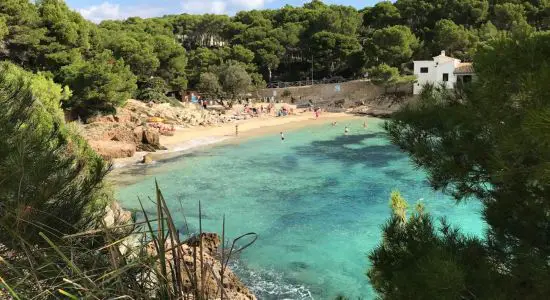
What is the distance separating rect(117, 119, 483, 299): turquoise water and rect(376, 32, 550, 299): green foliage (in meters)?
0.65

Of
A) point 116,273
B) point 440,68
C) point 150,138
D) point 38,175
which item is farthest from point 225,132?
point 116,273

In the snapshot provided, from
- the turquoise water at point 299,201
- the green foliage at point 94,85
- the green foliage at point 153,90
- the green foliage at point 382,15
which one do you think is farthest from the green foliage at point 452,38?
the green foliage at point 94,85

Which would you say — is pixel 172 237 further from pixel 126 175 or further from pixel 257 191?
pixel 126 175

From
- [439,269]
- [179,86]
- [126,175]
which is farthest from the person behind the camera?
[179,86]

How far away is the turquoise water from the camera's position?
1075cm

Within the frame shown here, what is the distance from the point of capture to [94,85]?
84.4ft

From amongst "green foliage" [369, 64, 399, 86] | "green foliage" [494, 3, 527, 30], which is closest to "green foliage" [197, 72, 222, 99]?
"green foliage" [369, 64, 399, 86]

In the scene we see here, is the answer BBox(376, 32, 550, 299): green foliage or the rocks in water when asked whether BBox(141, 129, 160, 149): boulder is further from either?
BBox(376, 32, 550, 299): green foliage

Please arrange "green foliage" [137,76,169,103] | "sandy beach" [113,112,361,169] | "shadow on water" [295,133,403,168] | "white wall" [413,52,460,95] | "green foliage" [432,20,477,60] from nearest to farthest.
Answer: "shadow on water" [295,133,403,168]
"sandy beach" [113,112,361,169]
"white wall" [413,52,460,95]
"green foliage" [137,76,169,103]
"green foliage" [432,20,477,60]

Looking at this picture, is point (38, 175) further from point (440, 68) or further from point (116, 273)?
point (440, 68)

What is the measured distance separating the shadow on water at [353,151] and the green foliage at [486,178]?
60.9ft

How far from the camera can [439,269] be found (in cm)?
307

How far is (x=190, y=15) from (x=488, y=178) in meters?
66.1

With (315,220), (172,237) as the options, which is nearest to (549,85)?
(172,237)
